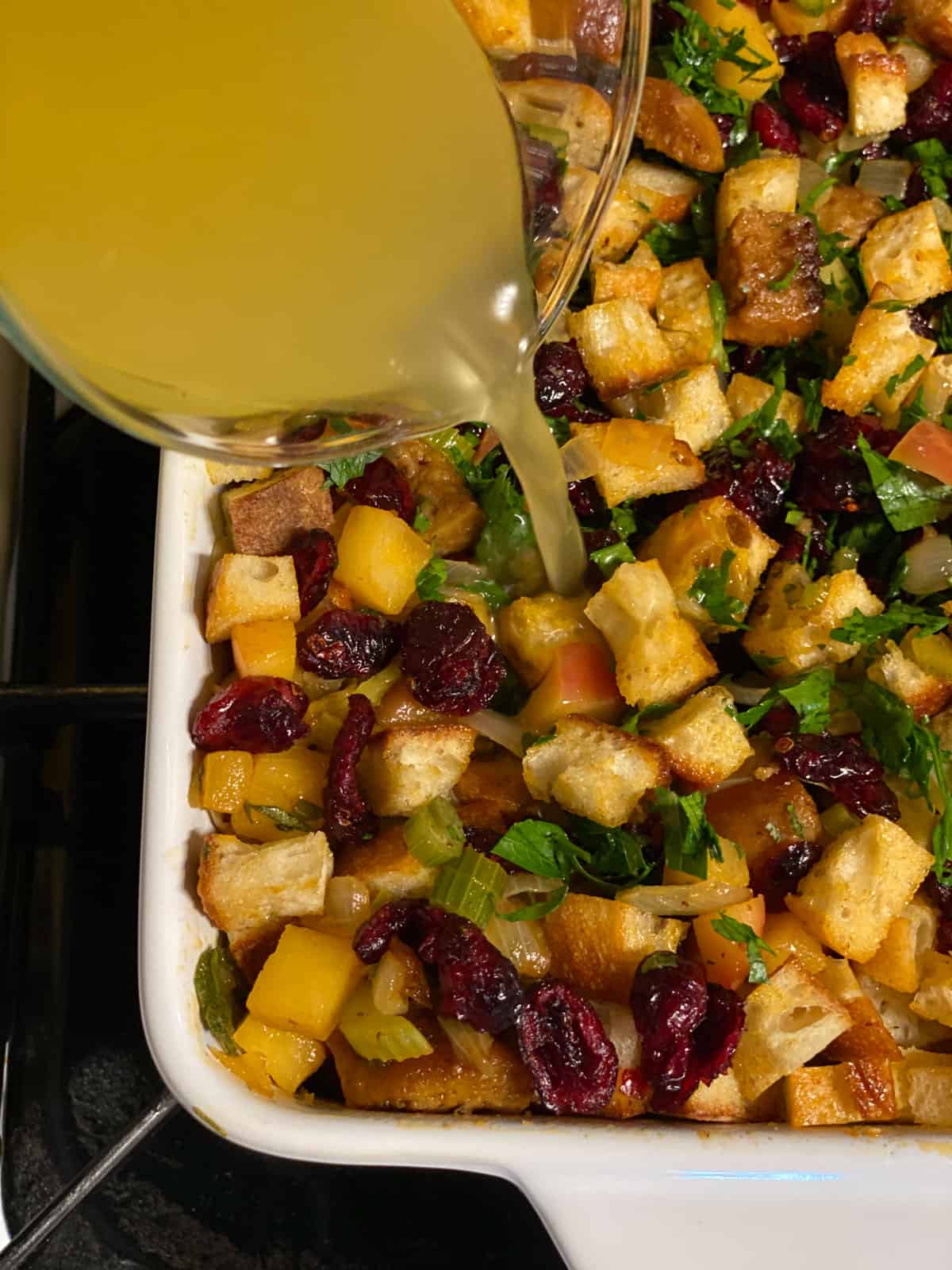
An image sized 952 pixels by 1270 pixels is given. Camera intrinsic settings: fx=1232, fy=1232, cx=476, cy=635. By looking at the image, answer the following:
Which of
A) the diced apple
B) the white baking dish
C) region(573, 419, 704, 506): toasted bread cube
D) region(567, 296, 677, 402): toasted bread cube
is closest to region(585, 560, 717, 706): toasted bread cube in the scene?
the diced apple

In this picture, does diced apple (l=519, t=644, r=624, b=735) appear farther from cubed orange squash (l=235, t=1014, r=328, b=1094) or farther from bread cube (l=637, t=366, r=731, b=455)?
cubed orange squash (l=235, t=1014, r=328, b=1094)

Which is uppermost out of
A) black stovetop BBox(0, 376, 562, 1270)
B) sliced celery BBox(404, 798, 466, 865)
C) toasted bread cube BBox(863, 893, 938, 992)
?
sliced celery BBox(404, 798, 466, 865)

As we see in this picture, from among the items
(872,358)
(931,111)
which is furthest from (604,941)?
(931,111)

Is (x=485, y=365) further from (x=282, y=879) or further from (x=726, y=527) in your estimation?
(x=282, y=879)

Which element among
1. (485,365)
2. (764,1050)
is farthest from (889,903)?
(485,365)

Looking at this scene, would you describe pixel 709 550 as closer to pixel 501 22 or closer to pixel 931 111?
pixel 501 22
